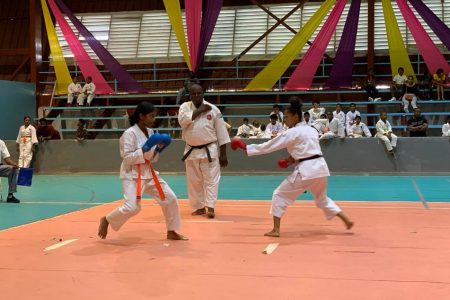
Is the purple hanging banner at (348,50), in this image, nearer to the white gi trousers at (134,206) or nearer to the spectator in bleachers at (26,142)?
the spectator in bleachers at (26,142)

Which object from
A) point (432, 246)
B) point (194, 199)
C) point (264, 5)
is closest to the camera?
point (432, 246)

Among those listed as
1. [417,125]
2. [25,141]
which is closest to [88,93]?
[25,141]

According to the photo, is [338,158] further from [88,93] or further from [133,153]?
[133,153]

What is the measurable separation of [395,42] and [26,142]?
1070 cm

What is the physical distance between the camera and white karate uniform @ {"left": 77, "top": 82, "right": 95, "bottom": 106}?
16.2 metres

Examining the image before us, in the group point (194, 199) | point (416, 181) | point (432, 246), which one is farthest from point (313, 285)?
point (416, 181)

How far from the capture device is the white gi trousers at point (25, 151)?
1411 cm

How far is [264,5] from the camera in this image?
17.7 meters

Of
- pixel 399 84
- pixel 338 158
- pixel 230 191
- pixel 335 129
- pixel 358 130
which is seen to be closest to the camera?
pixel 230 191

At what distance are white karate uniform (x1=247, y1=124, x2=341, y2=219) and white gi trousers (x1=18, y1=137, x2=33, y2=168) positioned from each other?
1079cm

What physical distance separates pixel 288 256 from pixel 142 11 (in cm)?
1584

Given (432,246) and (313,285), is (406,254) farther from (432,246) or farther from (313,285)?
(313,285)

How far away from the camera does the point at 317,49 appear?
47.9ft

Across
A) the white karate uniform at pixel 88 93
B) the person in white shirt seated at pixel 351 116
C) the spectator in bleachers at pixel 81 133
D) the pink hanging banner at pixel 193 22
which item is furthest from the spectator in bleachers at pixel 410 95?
the white karate uniform at pixel 88 93
